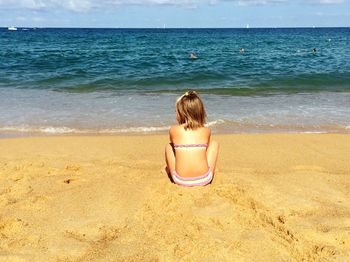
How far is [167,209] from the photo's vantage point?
12.2 ft

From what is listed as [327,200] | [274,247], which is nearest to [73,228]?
[274,247]

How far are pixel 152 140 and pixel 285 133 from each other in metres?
2.35

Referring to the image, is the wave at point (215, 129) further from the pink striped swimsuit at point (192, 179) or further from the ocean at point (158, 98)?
the pink striped swimsuit at point (192, 179)

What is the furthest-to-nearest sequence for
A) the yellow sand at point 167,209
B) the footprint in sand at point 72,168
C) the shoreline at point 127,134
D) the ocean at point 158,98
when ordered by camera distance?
A: 1. the ocean at point 158,98
2. the shoreline at point 127,134
3. the footprint in sand at point 72,168
4. the yellow sand at point 167,209

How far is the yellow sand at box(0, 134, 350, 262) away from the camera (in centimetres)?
307

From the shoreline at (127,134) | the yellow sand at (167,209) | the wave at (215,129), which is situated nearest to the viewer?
the yellow sand at (167,209)

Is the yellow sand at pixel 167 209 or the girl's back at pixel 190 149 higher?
the girl's back at pixel 190 149

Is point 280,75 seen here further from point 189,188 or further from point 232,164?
point 189,188

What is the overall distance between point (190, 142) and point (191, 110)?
315 mm

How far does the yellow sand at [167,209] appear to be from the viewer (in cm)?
307

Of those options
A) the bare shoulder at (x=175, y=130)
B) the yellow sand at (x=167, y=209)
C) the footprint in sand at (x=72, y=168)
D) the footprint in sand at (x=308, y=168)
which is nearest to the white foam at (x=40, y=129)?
the yellow sand at (x=167, y=209)

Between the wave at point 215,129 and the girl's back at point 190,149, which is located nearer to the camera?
the girl's back at point 190,149

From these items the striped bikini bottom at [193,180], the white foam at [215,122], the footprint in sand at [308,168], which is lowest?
the white foam at [215,122]

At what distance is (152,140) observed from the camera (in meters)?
6.53
